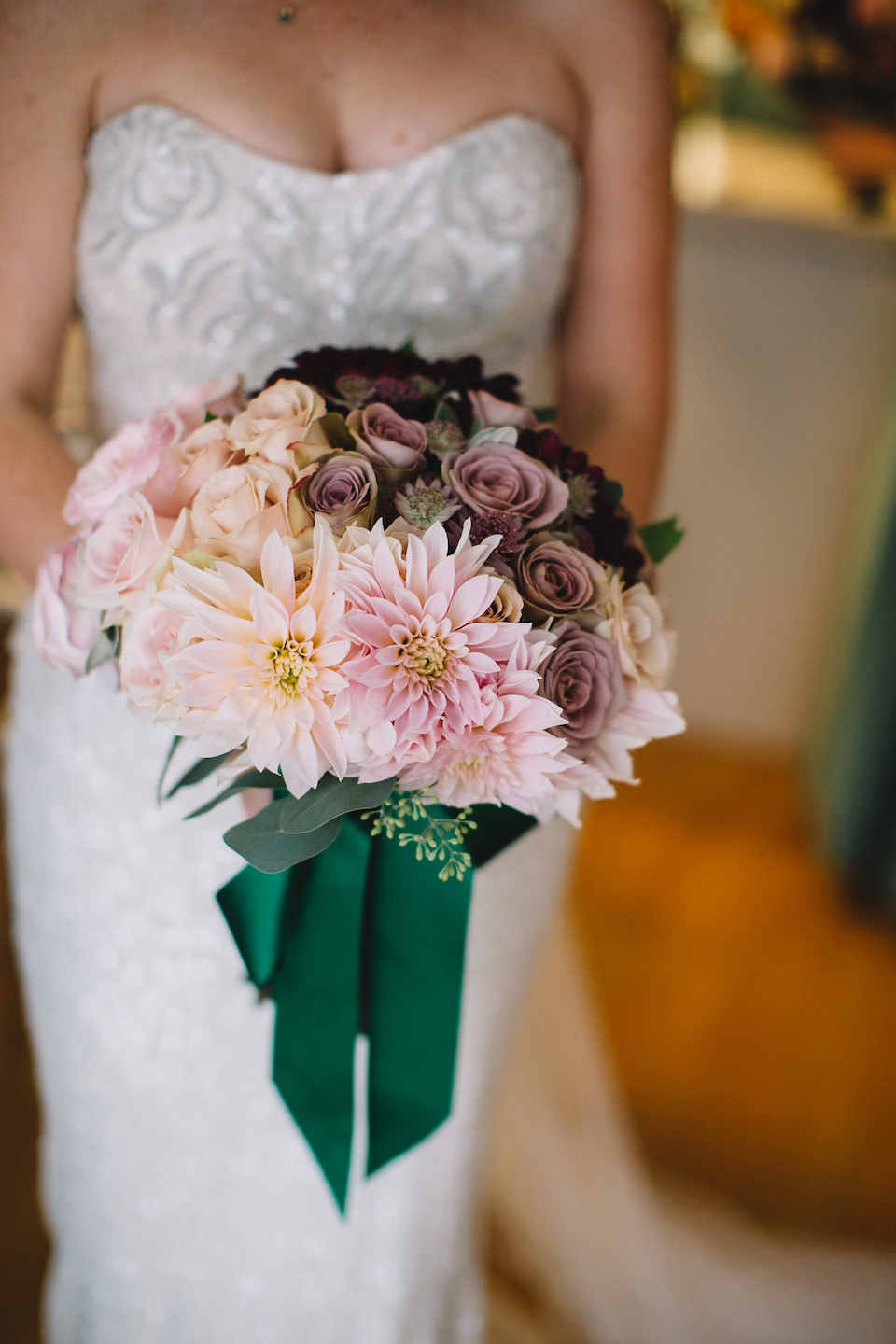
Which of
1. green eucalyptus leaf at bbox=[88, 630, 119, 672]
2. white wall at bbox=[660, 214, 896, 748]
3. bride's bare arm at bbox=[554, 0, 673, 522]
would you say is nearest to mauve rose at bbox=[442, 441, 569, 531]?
green eucalyptus leaf at bbox=[88, 630, 119, 672]

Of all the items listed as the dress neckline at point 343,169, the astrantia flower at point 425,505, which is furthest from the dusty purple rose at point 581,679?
the dress neckline at point 343,169

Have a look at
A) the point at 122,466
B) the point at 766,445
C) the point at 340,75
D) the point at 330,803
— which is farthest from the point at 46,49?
the point at 766,445

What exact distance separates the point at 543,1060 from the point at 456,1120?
1.80 ft

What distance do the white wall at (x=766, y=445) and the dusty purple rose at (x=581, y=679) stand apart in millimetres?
2371

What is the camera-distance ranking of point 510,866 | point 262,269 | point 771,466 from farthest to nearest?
point 771,466, point 510,866, point 262,269

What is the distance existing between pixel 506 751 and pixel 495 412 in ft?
1.03

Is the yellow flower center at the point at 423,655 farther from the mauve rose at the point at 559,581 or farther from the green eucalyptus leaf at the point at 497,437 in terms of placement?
the green eucalyptus leaf at the point at 497,437

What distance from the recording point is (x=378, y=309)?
118 cm

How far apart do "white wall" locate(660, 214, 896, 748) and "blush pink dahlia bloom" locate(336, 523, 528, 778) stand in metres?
2.44

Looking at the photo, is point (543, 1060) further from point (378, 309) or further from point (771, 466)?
point (771, 466)

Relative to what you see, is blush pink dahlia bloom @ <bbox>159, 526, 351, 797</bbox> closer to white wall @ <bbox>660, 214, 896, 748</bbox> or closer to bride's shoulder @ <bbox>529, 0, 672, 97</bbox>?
bride's shoulder @ <bbox>529, 0, 672, 97</bbox>

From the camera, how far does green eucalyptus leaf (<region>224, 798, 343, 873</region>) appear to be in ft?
2.66

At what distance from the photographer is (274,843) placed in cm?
82

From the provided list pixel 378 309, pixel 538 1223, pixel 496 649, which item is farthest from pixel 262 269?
pixel 538 1223
